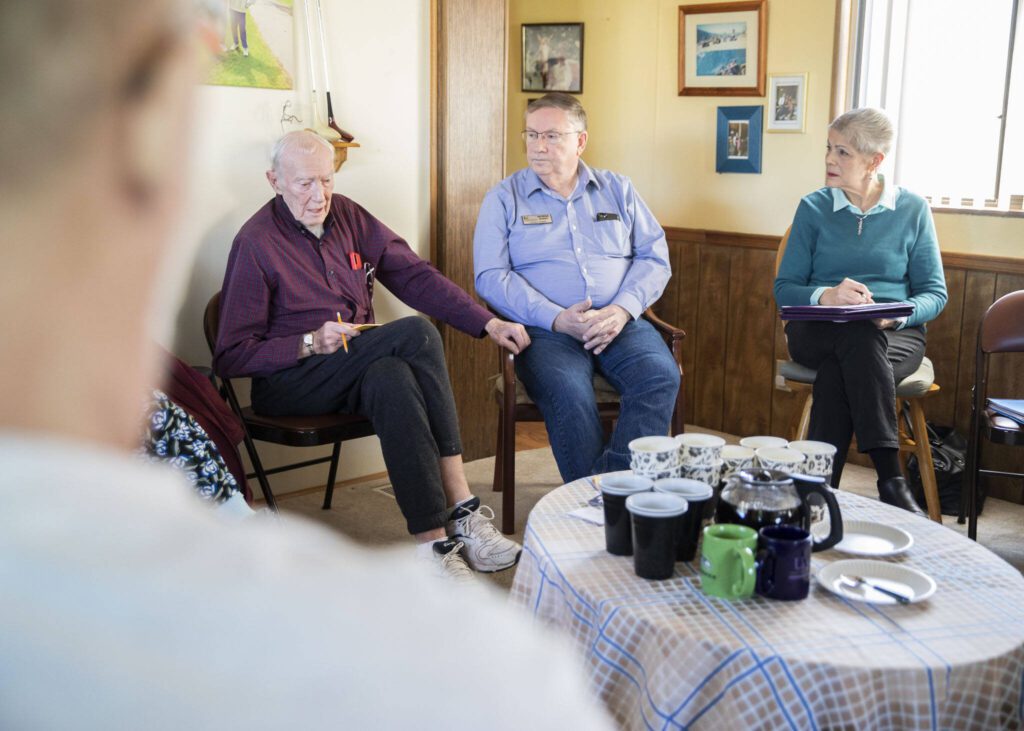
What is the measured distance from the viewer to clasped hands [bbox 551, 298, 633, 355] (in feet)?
10.8

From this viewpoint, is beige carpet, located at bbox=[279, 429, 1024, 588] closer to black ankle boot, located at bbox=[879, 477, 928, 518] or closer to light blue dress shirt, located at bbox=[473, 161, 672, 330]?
black ankle boot, located at bbox=[879, 477, 928, 518]

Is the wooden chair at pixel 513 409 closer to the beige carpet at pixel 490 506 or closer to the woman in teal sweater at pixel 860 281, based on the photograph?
the beige carpet at pixel 490 506

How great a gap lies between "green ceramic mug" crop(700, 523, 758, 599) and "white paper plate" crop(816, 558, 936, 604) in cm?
16

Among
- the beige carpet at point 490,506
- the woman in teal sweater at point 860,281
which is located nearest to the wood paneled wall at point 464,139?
the beige carpet at point 490,506

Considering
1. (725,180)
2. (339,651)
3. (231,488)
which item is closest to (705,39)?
(725,180)

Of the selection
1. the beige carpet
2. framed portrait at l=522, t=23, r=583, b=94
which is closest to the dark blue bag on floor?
the beige carpet

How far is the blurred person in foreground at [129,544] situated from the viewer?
0.27m

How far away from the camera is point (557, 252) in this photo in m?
3.49

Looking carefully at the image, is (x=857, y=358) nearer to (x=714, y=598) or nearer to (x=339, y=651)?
(x=714, y=598)

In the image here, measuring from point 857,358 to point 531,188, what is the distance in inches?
47.4

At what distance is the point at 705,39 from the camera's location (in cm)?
436

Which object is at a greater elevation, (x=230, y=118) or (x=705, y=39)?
(x=705, y=39)

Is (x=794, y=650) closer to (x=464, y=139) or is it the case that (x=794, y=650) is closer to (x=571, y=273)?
(x=571, y=273)

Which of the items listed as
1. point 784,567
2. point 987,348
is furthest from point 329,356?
point 987,348
